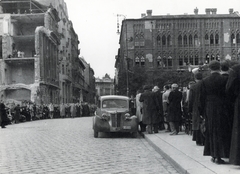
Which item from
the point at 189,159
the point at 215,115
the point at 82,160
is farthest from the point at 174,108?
the point at 215,115

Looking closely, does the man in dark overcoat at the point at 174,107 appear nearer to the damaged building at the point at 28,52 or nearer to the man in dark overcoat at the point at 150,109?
the man in dark overcoat at the point at 150,109

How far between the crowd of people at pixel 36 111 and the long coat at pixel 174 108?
14.1 metres

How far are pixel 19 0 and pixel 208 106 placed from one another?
54962 mm

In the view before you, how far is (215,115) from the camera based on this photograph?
784cm

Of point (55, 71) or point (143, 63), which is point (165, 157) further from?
point (143, 63)

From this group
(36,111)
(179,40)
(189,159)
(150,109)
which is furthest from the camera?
(179,40)

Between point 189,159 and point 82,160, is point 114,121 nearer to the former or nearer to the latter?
point 82,160

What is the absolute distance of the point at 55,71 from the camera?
2504 inches

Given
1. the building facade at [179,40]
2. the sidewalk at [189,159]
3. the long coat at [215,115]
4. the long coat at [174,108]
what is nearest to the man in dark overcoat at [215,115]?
the long coat at [215,115]

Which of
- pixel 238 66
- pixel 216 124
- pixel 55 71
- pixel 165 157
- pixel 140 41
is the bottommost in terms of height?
pixel 165 157

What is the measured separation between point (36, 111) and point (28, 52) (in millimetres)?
19257

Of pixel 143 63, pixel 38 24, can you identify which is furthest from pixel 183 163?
pixel 143 63

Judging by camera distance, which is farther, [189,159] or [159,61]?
[159,61]

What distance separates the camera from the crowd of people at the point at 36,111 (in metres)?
33.3
